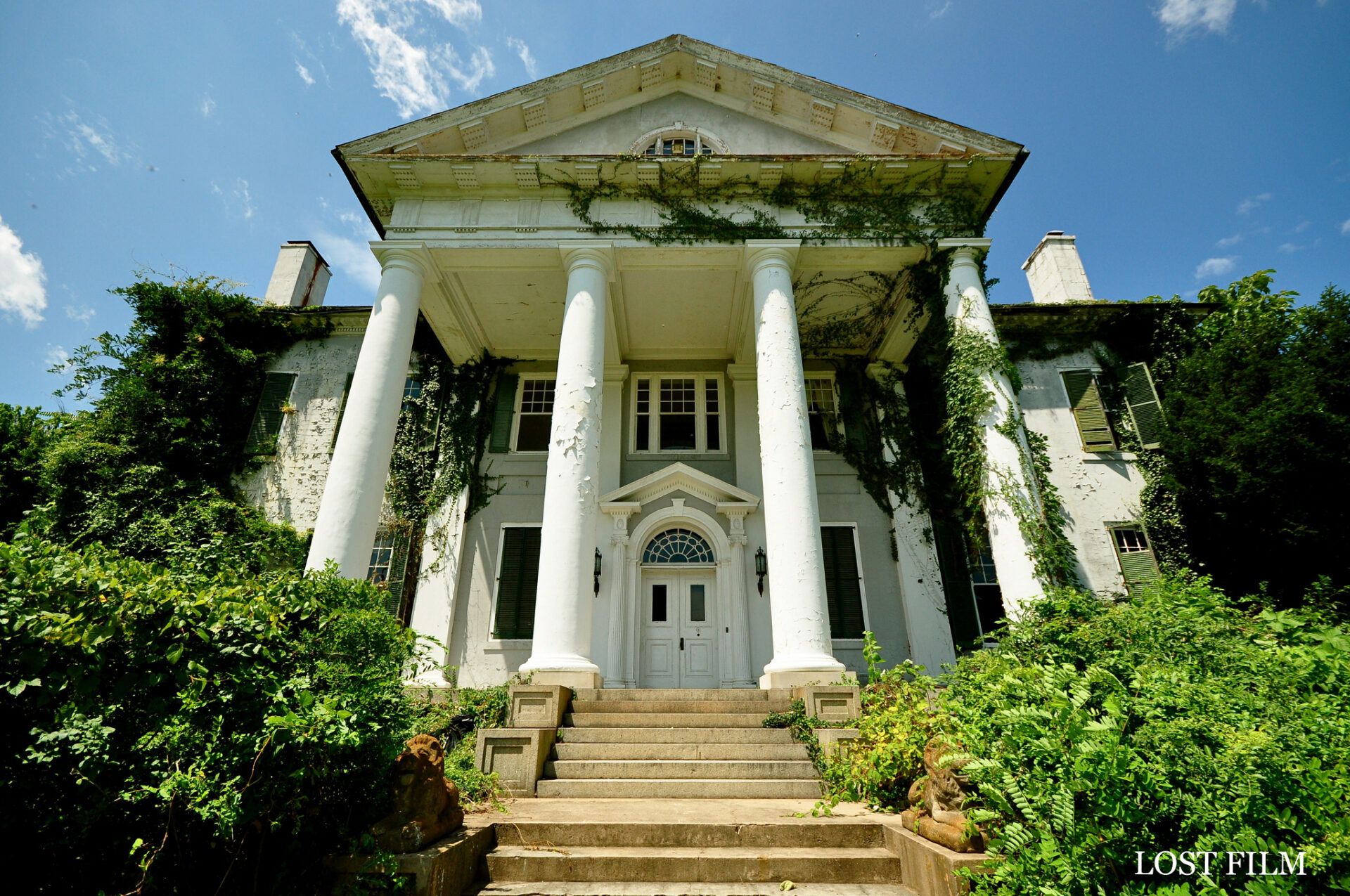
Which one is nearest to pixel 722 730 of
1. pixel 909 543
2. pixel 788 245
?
pixel 909 543

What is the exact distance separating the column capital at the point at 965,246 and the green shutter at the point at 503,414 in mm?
8923

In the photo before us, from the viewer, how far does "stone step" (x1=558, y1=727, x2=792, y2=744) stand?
6.77 metres

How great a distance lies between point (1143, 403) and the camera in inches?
486

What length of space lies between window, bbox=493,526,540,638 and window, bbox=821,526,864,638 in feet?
18.3

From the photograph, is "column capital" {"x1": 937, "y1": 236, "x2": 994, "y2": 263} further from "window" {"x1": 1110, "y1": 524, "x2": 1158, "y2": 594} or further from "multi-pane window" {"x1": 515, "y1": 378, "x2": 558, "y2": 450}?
"multi-pane window" {"x1": 515, "y1": 378, "x2": 558, "y2": 450}

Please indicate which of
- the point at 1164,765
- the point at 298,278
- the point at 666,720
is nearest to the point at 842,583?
the point at 666,720

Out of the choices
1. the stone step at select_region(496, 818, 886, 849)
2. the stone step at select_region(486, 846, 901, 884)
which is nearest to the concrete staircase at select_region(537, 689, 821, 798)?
the stone step at select_region(496, 818, 886, 849)

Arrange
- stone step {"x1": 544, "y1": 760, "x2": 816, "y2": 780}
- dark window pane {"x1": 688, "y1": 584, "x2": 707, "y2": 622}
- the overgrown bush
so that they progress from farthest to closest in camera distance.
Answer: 1. dark window pane {"x1": 688, "y1": 584, "x2": 707, "y2": 622}
2. stone step {"x1": 544, "y1": 760, "x2": 816, "y2": 780}
3. the overgrown bush

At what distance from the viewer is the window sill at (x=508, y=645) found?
11.3m

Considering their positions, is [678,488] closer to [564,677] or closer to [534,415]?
[534,415]

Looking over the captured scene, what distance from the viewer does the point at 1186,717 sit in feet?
9.32

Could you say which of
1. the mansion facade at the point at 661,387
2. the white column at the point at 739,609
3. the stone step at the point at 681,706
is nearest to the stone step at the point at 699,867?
the stone step at the point at 681,706

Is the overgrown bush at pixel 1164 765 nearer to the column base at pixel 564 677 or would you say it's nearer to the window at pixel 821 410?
the column base at pixel 564 677

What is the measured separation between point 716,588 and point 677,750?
5.34 metres
